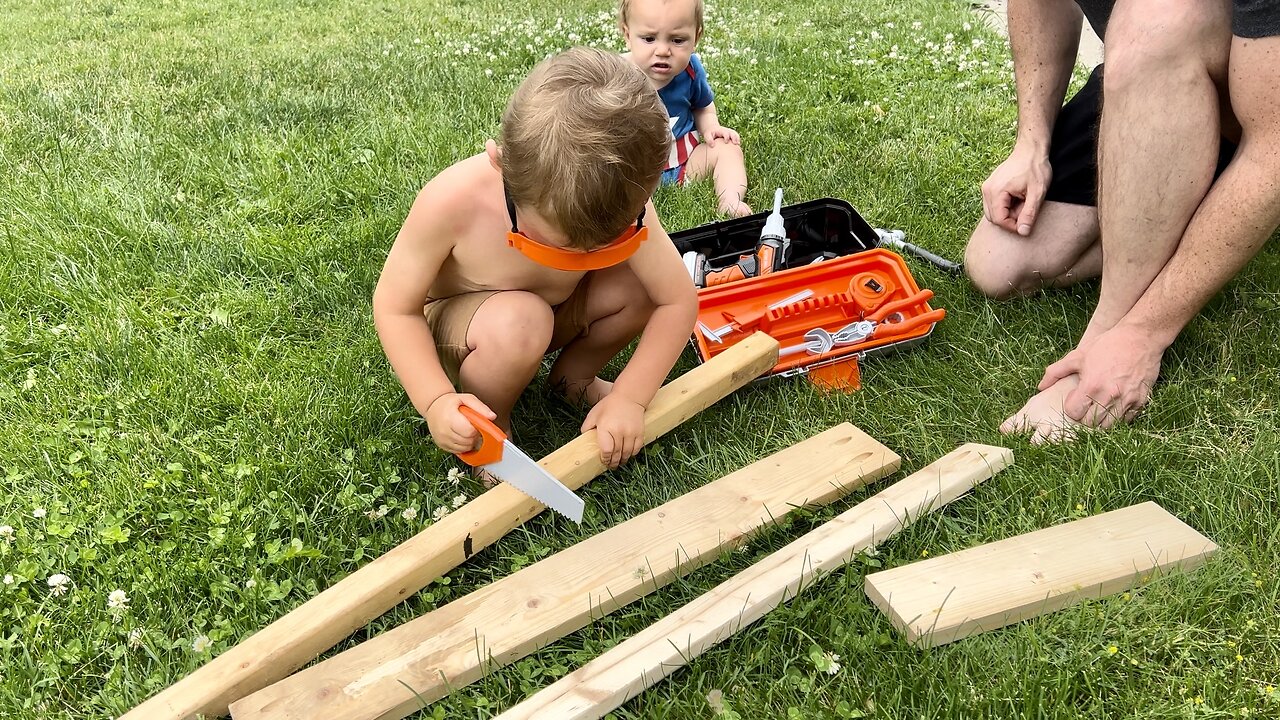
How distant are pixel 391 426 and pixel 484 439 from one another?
58cm

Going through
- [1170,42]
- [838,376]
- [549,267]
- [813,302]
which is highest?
[1170,42]

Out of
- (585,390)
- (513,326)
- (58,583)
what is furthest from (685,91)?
(58,583)

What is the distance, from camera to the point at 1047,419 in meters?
2.38

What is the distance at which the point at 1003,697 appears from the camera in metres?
1.68

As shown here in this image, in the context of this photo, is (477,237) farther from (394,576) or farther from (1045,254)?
(1045,254)

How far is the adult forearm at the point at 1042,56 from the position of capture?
2.88m

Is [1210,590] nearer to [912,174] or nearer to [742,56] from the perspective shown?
[912,174]

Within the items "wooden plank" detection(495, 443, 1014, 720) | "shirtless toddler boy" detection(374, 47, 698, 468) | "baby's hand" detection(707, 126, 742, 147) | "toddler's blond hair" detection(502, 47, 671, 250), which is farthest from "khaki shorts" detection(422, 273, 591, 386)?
"baby's hand" detection(707, 126, 742, 147)

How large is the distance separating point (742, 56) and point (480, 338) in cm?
361

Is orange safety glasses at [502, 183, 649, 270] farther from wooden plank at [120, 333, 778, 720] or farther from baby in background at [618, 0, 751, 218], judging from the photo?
baby in background at [618, 0, 751, 218]

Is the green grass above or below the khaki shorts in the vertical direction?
below

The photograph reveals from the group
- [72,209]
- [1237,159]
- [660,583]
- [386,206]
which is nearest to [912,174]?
[1237,159]

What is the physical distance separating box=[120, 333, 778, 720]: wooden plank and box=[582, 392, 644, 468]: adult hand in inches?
1.3

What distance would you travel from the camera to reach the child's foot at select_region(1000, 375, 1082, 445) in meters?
2.32
